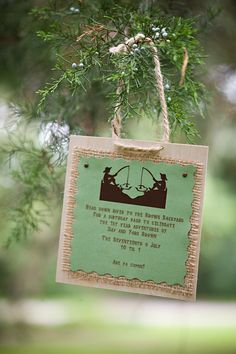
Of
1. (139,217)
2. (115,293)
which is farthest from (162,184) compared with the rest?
(115,293)

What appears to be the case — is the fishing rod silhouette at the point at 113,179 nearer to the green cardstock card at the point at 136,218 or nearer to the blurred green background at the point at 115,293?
the green cardstock card at the point at 136,218

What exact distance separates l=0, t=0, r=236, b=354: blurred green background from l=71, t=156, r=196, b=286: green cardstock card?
10.6 inches

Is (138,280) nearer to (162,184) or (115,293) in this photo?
(162,184)

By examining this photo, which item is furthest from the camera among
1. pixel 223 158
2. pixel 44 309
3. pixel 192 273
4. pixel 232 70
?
pixel 44 309

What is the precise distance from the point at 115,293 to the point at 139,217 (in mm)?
2427

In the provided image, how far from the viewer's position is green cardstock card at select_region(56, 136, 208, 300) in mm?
385

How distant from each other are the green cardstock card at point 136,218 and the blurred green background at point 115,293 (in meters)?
0.27

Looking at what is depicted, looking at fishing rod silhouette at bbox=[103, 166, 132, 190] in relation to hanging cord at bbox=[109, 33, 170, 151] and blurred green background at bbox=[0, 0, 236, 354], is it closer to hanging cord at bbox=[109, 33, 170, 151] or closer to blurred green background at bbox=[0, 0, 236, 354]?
hanging cord at bbox=[109, 33, 170, 151]

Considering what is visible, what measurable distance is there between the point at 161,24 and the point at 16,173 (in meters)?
0.34

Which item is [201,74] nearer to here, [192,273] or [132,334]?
[192,273]

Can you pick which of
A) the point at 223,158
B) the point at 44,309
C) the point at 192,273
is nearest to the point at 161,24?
the point at 192,273

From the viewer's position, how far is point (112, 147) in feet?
1.32

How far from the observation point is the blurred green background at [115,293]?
75cm

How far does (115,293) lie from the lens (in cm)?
271
